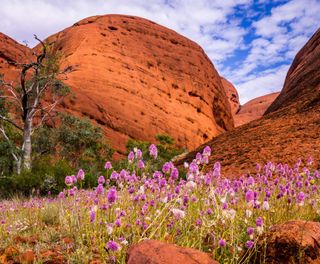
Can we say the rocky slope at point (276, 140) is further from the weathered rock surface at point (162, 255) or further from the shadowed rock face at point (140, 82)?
the shadowed rock face at point (140, 82)

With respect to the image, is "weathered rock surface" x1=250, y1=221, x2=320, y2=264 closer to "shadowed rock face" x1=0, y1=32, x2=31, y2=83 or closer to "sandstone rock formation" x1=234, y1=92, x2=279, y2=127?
"shadowed rock face" x1=0, y1=32, x2=31, y2=83

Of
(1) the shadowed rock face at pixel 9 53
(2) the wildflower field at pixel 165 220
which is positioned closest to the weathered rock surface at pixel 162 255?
(2) the wildflower field at pixel 165 220

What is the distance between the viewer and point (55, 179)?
13.4 metres

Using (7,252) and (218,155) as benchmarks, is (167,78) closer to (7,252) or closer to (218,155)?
(218,155)

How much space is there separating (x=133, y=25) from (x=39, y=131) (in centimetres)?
3565

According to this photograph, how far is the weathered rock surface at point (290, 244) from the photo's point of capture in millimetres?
2641

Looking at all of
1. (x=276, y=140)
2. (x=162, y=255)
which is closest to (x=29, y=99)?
(x=276, y=140)

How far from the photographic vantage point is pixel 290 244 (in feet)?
8.77

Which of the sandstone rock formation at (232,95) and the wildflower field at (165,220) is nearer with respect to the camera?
the wildflower field at (165,220)

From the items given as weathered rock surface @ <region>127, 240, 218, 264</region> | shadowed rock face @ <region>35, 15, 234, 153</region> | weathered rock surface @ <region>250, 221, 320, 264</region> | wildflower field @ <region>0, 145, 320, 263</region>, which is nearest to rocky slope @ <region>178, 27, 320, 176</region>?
wildflower field @ <region>0, 145, 320, 263</region>

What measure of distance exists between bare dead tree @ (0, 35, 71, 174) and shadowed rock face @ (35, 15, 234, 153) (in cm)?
590

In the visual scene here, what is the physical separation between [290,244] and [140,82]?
4464 centimetres

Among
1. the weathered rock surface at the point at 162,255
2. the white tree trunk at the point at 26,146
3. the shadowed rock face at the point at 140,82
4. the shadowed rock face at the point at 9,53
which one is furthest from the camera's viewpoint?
the shadowed rock face at the point at 9,53

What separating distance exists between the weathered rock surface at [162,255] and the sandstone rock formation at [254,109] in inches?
3641
